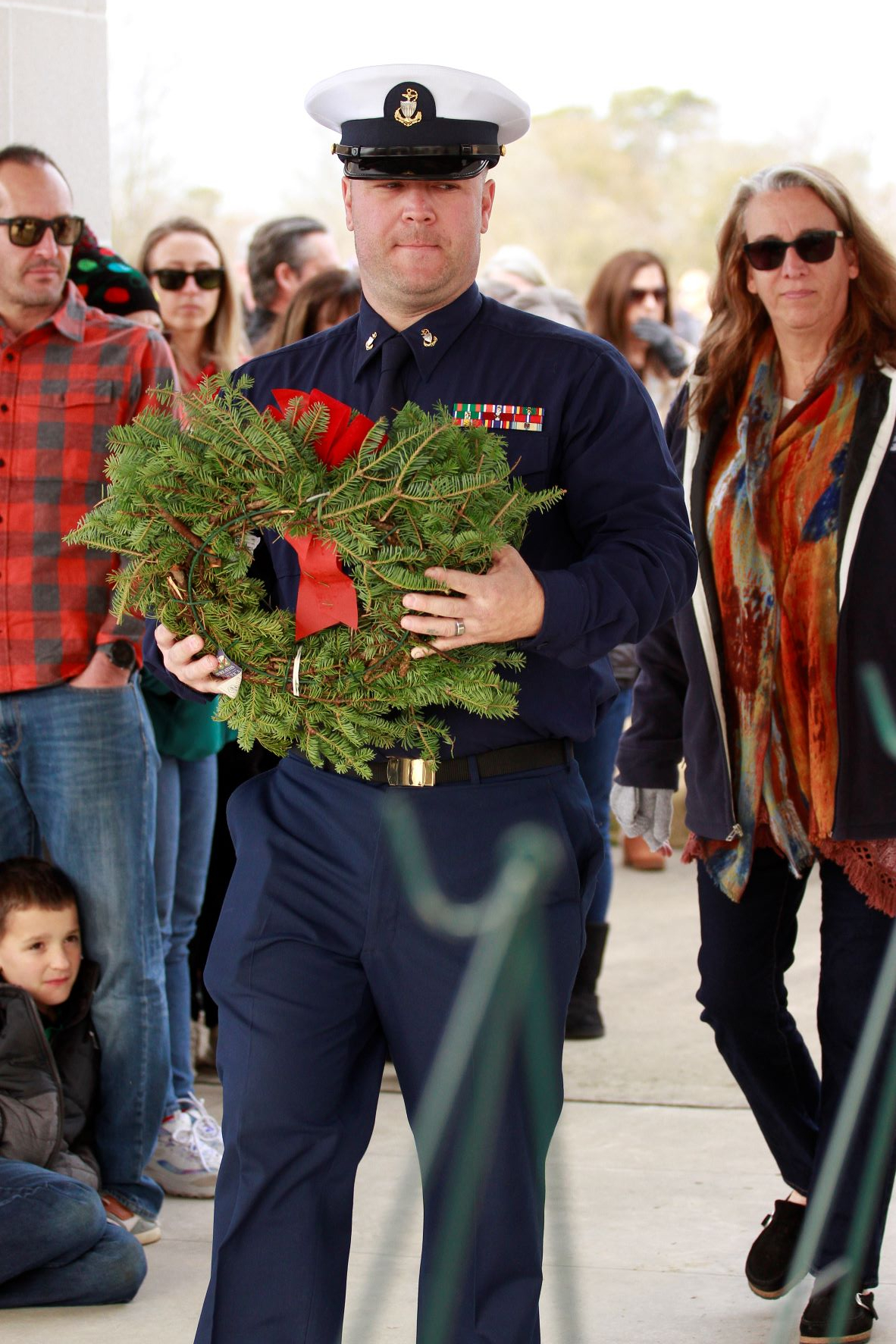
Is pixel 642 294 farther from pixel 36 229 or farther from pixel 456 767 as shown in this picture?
pixel 456 767

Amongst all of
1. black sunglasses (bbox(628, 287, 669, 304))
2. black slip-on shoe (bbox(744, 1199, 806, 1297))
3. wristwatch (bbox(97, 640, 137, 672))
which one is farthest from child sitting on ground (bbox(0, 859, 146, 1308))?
black sunglasses (bbox(628, 287, 669, 304))

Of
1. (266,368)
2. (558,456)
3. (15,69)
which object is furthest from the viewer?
(15,69)

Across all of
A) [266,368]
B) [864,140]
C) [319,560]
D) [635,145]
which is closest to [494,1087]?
[319,560]

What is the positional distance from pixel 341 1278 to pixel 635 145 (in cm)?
5193

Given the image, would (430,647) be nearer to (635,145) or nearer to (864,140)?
(864,140)

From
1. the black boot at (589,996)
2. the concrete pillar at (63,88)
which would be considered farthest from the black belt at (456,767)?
the concrete pillar at (63,88)

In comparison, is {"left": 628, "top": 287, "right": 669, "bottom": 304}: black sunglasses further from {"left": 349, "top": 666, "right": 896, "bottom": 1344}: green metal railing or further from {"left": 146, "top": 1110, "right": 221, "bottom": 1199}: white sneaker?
{"left": 349, "top": 666, "right": 896, "bottom": 1344}: green metal railing

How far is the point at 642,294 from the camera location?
6.46 m

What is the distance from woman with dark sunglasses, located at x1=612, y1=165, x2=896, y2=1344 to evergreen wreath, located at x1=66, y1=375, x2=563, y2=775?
1.00 meters

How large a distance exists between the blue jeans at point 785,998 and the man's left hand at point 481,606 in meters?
1.22

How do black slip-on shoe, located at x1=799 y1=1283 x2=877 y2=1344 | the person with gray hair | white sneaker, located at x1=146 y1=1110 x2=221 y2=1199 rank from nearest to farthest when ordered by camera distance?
black slip-on shoe, located at x1=799 y1=1283 x2=877 y2=1344
white sneaker, located at x1=146 y1=1110 x2=221 y2=1199
the person with gray hair

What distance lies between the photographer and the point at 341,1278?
2463 mm

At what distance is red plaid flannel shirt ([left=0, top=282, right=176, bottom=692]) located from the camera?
364 centimetres

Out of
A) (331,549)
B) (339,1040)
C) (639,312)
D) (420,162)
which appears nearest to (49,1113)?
(339,1040)
